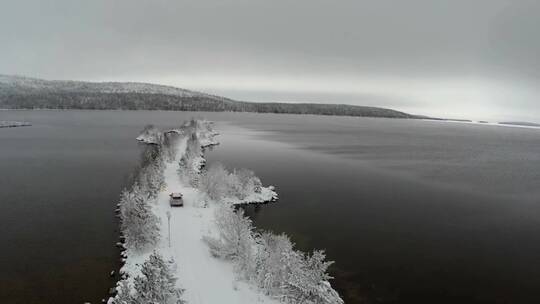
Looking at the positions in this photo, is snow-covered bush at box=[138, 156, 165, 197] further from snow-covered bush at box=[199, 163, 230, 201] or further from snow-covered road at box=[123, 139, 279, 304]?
snow-covered bush at box=[199, 163, 230, 201]

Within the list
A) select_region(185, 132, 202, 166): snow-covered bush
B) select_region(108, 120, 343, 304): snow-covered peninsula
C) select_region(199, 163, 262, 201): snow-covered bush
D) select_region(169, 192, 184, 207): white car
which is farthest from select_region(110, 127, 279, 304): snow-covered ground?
select_region(185, 132, 202, 166): snow-covered bush

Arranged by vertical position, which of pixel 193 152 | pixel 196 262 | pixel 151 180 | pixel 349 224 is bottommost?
pixel 349 224

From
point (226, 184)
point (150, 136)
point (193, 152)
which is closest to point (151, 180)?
point (226, 184)

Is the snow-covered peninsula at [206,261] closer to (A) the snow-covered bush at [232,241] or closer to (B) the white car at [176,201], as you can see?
(A) the snow-covered bush at [232,241]

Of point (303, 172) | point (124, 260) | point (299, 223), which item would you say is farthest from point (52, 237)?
point (303, 172)

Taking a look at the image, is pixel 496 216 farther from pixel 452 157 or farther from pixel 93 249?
pixel 452 157

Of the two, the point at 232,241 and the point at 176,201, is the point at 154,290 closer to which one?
the point at 232,241

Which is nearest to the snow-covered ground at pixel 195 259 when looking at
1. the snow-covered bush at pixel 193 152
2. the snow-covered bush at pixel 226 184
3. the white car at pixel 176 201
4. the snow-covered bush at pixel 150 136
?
the white car at pixel 176 201
